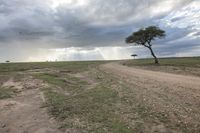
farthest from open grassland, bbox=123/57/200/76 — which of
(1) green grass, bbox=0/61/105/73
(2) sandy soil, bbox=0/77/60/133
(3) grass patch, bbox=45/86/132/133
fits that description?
(2) sandy soil, bbox=0/77/60/133

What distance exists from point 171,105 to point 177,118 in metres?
2.55

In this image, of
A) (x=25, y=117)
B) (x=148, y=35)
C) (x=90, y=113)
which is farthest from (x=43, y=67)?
(x=90, y=113)

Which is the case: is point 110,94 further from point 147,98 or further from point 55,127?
point 55,127

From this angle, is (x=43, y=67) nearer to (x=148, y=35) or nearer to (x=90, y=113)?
(x=148, y=35)

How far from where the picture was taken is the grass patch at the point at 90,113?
10.2 metres

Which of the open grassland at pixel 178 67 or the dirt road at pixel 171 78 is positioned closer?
the dirt road at pixel 171 78

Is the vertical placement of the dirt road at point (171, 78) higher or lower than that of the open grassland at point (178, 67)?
higher

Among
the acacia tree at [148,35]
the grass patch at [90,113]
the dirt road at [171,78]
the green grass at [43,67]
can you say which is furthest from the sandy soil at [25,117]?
the acacia tree at [148,35]

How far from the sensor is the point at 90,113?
41.2 feet

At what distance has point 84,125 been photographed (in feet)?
35.0

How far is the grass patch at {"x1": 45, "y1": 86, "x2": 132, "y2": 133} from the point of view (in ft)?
33.6

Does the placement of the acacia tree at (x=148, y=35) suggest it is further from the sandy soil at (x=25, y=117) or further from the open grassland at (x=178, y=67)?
the sandy soil at (x=25, y=117)

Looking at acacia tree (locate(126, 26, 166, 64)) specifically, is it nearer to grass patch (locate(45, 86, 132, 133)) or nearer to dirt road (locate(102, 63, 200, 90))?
dirt road (locate(102, 63, 200, 90))

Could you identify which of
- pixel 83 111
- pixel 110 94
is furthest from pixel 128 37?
pixel 83 111
